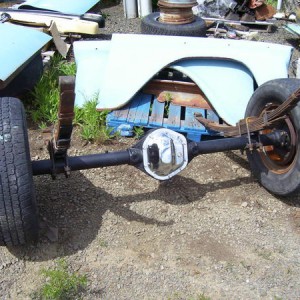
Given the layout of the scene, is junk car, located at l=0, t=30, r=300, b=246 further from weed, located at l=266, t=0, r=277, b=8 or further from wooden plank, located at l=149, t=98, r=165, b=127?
weed, located at l=266, t=0, r=277, b=8

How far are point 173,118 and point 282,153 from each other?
103cm

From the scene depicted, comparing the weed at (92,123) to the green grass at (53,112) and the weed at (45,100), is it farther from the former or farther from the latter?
the weed at (45,100)

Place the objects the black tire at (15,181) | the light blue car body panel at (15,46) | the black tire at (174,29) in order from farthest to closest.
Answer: the black tire at (174,29)
the light blue car body panel at (15,46)
the black tire at (15,181)

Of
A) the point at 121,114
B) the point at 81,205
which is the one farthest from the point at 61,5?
the point at 81,205

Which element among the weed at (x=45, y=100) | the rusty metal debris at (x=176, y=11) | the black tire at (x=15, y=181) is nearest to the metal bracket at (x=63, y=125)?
the black tire at (x=15, y=181)

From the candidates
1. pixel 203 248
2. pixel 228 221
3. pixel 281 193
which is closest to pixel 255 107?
pixel 281 193

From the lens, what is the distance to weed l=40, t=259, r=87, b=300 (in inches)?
92.3

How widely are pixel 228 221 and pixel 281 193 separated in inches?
16.2

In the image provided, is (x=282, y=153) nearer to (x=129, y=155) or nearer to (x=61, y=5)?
(x=129, y=155)

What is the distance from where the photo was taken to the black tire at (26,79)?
159 inches

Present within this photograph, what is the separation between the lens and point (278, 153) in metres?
3.19

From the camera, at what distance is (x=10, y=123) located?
7.64 feet

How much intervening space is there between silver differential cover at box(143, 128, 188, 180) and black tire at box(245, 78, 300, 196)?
751 mm

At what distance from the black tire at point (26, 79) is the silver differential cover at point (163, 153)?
6.07 ft
